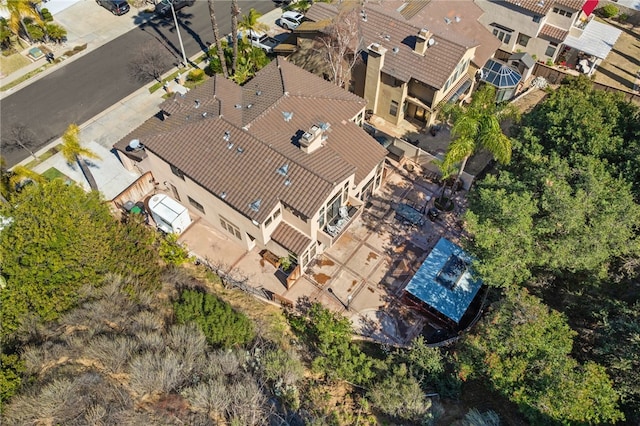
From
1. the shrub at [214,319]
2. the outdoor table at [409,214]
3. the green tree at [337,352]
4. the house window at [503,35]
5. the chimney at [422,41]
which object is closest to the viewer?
the green tree at [337,352]

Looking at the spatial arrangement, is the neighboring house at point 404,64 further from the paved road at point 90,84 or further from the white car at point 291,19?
the paved road at point 90,84

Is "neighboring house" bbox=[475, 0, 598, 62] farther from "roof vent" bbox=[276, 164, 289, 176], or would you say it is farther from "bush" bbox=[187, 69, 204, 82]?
"roof vent" bbox=[276, 164, 289, 176]

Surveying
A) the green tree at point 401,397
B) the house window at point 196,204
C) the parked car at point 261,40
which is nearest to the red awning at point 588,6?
the parked car at point 261,40

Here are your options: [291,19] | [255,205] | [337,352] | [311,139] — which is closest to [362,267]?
[337,352]

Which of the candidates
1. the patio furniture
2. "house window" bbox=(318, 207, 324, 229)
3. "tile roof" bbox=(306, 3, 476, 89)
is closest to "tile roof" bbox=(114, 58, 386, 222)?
"house window" bbox=(318, 207, 324, 229)

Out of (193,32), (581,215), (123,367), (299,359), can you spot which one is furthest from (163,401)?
(193,32)

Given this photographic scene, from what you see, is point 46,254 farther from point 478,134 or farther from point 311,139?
point 478,134
